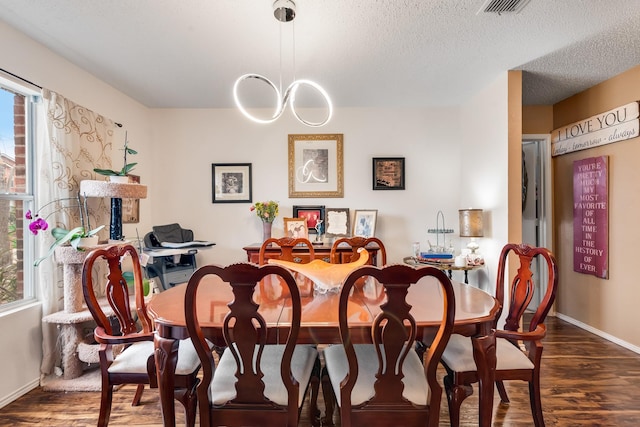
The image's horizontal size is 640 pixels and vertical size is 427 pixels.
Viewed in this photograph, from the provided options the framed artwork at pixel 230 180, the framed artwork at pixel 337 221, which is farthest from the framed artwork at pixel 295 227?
the framed artwork at pixel 230 180

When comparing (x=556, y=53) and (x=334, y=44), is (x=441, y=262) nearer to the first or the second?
(x=556, y=53)

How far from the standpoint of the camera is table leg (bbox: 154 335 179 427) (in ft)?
4.26

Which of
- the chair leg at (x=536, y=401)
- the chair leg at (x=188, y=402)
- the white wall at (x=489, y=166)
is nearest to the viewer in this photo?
the chair leg at (x=188, y=402)

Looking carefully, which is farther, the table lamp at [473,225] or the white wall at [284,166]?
the white wall at [284,166]

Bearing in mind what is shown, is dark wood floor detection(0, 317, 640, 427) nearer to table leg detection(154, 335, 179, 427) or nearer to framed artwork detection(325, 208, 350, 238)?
table leg detection(154, 335, 179, 427)

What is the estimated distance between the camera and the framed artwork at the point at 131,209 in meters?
3.22

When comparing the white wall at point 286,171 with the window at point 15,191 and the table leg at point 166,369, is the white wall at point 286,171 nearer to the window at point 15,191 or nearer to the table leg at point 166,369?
the window at point 15,191

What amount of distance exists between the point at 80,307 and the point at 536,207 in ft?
15.3

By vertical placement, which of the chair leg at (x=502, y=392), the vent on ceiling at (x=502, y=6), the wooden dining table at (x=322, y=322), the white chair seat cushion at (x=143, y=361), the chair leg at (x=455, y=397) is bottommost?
the chair leg at (x=502, y=392)

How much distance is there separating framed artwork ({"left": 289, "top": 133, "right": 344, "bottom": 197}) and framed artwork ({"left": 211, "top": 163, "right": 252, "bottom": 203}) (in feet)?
1.72

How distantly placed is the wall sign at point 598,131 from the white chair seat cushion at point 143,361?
12.5 ft

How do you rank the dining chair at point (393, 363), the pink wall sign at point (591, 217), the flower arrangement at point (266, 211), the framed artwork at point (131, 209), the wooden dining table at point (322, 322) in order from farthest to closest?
the flower arrangement at point (266, 211) → the framed artwork at point (131, 209) → the pink wall sign at point (591, 217) → the wooden dining table at point (322, 322) → the dining chair at point (393, 363)

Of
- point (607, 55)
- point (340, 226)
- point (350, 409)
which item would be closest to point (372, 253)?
point (340, 226)

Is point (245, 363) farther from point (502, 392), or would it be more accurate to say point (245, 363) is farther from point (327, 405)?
point (502, 392)
